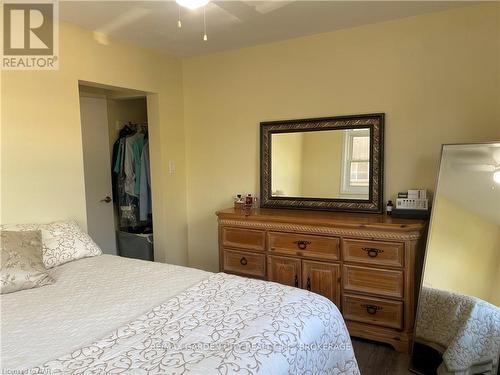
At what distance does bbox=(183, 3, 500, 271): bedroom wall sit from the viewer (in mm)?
2562

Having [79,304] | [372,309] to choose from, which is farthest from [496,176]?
[79,304]

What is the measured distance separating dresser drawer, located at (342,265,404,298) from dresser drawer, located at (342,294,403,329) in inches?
2.5

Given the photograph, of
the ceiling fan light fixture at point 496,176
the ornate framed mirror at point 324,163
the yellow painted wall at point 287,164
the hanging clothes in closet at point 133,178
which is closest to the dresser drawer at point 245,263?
the ornate framed mirror at point 324,163

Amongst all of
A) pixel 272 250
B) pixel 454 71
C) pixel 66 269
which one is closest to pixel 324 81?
pixel 454 71

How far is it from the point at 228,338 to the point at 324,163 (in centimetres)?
202

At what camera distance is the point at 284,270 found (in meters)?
2.82

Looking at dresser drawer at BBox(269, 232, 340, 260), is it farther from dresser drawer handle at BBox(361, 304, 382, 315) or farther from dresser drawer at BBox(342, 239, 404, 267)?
dresser drawer handle at BBox(361, 304, 382, 315)

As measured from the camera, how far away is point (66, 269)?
→ 2.21m

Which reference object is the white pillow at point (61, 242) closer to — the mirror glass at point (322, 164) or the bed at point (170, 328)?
the bed at point (170, 328)

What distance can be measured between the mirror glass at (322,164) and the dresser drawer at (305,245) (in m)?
0.51

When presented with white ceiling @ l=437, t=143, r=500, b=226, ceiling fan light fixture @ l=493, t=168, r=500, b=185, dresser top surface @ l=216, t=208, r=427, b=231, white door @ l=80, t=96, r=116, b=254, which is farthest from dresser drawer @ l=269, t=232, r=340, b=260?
white door @ l=80, t=96, r=116, b=254

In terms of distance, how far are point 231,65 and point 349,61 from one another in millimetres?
1151

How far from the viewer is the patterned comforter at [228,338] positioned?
3.83 feet

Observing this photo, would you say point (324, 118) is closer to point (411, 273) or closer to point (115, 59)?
point (411, 273)
